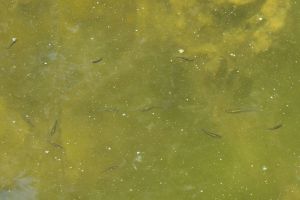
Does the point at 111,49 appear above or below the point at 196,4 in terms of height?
below

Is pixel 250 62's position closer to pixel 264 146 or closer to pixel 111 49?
pixel 264 146

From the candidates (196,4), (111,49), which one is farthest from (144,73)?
(196,4)

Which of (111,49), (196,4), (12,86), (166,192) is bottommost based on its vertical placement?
(166,192)

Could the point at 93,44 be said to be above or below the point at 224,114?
above

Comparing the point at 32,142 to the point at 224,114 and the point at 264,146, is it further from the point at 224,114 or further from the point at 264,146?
the point at 264,146

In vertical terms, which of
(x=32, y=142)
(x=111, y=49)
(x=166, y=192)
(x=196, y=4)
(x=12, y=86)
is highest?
(x=196, y=4)

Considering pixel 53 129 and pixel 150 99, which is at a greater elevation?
pixel 150 99

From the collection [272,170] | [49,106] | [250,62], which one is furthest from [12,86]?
[272,170]
